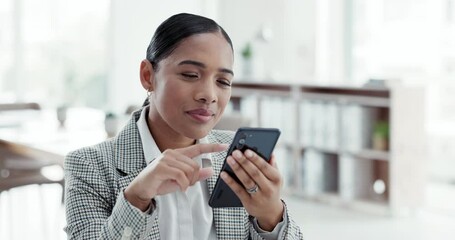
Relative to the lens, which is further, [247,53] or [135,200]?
[247,53]

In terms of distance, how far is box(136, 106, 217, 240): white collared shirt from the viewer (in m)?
1.18

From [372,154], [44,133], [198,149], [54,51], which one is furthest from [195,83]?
[54,51]

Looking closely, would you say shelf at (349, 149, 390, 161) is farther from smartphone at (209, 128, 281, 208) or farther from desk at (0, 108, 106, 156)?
smartphone at (209, 128, 281, 208)

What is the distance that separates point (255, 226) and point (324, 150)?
13.0ft

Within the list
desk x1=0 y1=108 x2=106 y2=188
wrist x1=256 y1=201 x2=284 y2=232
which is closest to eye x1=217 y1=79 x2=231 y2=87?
wrist x1=256 y1=201 x2=284 y2=232

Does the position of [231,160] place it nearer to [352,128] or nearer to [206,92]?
[206,92]

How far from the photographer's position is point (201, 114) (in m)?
1.14

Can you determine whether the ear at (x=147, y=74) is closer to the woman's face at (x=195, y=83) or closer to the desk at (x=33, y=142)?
the woman's face at (x=195, y=83)

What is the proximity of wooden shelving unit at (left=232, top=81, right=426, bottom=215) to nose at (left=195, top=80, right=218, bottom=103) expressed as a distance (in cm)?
354

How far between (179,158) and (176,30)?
0.26m

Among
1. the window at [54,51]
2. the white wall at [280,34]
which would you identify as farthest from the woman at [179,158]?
the window at [54,51]

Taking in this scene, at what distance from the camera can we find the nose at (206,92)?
44.3 inches

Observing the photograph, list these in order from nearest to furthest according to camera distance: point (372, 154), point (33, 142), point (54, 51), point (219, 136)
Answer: point (219, 136)
point (33, 142)
point (372, 154)
point (54, 51)

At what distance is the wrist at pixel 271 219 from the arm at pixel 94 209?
0.19 meters
